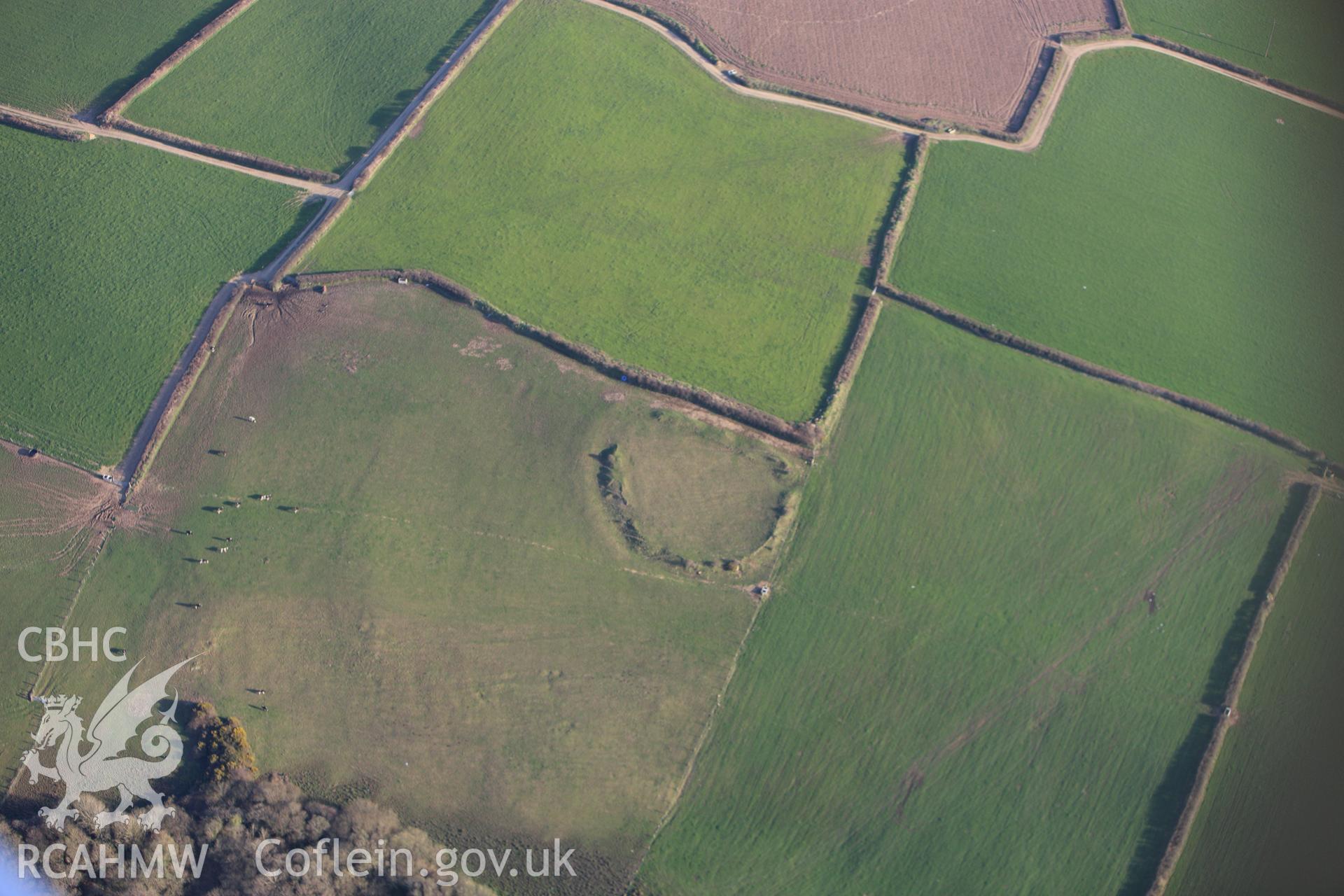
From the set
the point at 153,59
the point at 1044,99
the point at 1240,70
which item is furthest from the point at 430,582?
the point at 1240,70

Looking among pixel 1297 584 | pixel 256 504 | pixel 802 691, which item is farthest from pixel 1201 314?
pixel 256 504

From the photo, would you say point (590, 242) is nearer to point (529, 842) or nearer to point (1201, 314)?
point (529, 842)

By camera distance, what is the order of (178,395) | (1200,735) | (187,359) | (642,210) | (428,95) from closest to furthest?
(1200,735)
(178,395)
(187,359)
(642,210)
(428,95)

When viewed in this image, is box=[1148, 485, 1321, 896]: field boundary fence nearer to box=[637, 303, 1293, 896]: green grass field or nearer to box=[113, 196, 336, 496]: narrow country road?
box=[637, 303, 1293, 896]: green grass field

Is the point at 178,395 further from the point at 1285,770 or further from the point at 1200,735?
the point at 1285,770

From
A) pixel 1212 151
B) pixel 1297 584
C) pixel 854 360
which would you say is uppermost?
pixel 1212 151
